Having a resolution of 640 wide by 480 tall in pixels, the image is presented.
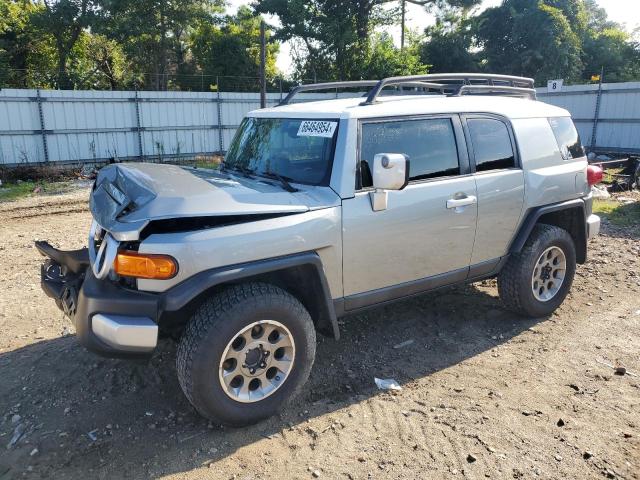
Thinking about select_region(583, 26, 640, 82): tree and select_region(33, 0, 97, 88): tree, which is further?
select_region(583, 26, 640, 82): tree

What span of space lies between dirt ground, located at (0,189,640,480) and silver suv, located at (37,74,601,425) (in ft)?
1.03

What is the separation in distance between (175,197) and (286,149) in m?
1.18

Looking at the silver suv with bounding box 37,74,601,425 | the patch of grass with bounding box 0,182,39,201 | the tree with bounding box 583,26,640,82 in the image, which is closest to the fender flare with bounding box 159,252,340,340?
the silver suv with bounding box 37,74,601,425

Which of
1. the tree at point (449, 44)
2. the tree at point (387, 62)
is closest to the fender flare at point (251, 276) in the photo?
the tree at point (387, 62)

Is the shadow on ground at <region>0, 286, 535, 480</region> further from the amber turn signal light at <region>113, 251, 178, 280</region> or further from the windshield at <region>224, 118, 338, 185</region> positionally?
the windshield at <region>224, 118, 338, 185</region>

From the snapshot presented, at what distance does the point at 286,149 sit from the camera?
3967 millimetres

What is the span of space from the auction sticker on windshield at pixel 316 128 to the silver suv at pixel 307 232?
10mm

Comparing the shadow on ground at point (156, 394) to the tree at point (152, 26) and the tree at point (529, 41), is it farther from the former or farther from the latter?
the tree at point (529, 41)

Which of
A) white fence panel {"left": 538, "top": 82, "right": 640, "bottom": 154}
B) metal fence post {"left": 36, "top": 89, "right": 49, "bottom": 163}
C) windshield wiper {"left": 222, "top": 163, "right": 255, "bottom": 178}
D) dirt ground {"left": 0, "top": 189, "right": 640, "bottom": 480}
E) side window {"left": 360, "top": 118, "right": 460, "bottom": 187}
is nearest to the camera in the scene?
dirt ground {"left": 0, "top": 189, "right": 640, "bottom": 480}

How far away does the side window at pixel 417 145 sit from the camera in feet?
12.0

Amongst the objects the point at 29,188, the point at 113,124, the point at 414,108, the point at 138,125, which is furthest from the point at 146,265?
the point at 138,125

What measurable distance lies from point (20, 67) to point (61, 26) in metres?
3.62

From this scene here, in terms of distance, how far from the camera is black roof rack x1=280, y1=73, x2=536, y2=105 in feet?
12.9

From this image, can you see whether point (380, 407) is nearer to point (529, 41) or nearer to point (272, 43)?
point (272, 43)
